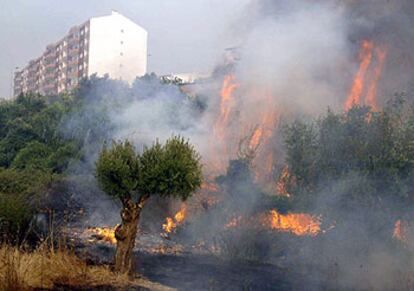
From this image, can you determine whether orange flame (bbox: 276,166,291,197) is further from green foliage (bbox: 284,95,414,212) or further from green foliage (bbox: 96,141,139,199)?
green foliage (bbox: 96,141,139,199)

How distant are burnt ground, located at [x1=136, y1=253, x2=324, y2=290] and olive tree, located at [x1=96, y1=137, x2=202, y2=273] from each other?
3.20 metres

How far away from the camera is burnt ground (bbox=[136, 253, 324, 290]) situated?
2417cm

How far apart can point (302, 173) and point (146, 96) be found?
3093 centimetres

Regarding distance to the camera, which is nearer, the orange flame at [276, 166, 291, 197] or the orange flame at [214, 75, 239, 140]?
the orange flame at [276, 166, 291, 197]

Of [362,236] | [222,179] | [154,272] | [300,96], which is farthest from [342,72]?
[154,272]

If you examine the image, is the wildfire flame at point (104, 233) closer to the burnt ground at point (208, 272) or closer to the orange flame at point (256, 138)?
the burnt ground at point (208, 272)

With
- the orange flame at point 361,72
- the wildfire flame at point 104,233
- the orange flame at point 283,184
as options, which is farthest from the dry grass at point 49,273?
the orange flame at point 361,72

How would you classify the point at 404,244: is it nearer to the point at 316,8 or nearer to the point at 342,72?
the point at 342,72

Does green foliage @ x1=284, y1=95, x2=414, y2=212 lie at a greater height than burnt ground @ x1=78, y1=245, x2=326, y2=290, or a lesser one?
greater

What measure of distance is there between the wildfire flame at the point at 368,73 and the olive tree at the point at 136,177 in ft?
92.1

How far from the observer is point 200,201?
38.5 metres

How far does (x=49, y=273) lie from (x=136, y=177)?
615 cm

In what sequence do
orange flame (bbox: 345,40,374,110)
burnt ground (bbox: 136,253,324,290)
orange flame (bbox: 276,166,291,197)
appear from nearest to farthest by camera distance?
burnt ground (bbox: 136,253,324,290), orange flame (bbox: 276,166,291,197), orange flame (bbox: 345,40,374,110)

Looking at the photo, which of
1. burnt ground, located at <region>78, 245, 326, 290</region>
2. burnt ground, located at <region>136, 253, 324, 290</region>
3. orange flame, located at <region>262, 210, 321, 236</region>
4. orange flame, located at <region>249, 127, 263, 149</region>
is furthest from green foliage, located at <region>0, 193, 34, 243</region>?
orange flame, located at <region>249, 127, 263, 149</region>
